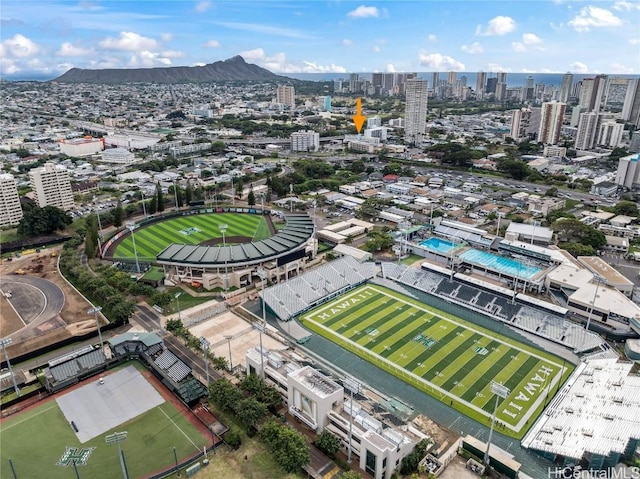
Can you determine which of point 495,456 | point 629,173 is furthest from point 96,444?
point 629,173

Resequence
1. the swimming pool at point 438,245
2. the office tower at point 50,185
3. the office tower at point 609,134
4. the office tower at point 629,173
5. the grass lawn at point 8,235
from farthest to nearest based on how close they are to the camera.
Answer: the office tower at point 609,134
the office tower at point 629,173
the office tower at point 50,185
the grass lawn at point 8,235
the swimming pool at point 438,245

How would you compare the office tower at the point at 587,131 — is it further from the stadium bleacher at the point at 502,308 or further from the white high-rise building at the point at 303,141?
the stadium bleacher at the point at 502,308

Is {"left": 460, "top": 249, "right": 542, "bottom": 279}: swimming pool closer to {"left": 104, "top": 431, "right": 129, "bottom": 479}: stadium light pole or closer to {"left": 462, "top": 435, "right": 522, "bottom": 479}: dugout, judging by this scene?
{"left": 462, "top": 435, "right": 522, "bottom": 479}: dugout

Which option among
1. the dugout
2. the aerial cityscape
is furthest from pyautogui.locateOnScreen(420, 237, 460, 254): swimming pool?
the dugout

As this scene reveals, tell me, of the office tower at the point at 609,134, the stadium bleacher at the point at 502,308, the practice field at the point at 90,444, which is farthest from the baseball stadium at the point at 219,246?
the office tower at the point at 609,134

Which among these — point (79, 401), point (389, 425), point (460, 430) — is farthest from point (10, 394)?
point (460, 430)

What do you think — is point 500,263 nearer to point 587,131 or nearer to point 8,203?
point 8,203

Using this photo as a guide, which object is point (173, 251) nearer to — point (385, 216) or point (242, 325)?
point (242, 325)
